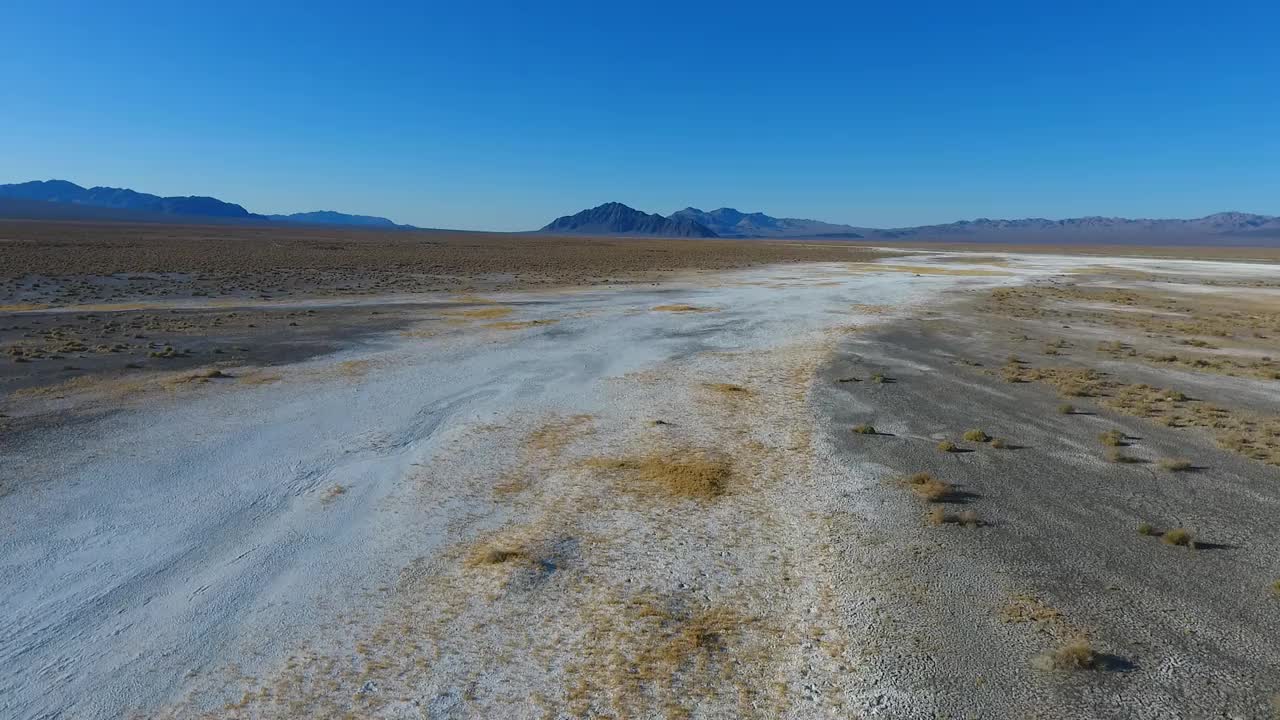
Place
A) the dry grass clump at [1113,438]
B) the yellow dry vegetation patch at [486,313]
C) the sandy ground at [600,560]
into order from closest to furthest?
1. the sandy ground at [600,560]
2. the dry grass clump at [1113,438]
3. the yellow dry vegetation patch at [486,313]

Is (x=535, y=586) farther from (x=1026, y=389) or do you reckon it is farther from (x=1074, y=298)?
(x=1074, y=298)

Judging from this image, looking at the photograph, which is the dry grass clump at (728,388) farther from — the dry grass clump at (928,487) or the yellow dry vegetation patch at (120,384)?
the yellow dry vegetation patch at (120,384)

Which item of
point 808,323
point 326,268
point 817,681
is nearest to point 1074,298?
point 808,323

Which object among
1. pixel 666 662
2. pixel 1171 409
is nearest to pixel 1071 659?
pixel 666 662

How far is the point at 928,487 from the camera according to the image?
34.4 ft

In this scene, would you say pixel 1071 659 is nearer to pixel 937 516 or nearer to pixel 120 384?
pixel 937 516

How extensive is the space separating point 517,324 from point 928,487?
1925 centimetres

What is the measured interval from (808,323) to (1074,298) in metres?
24.1

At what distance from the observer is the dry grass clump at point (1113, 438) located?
41.8 ft

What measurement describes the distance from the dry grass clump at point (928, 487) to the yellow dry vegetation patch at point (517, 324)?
57.6 ft

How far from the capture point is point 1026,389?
17234mm

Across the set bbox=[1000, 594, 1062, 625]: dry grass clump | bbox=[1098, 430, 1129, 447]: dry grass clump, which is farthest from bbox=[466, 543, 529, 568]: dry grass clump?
bbox=[1098, 430, 1129, 447]: dry grass clump

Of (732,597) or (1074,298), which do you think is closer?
(732,597)

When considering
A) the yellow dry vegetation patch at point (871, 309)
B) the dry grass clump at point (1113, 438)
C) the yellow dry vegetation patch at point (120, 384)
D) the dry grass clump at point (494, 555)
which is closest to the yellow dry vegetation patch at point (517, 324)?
the yellow dry vegetation patch at point (120, 384)
